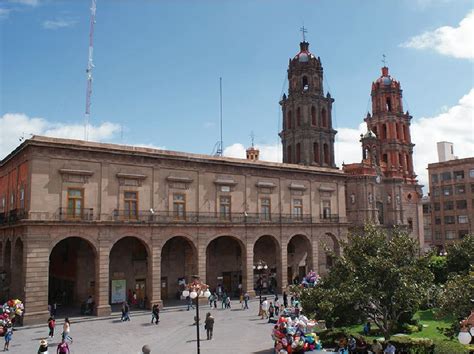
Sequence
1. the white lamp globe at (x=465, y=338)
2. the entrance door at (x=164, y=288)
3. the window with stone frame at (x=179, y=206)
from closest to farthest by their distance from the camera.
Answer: the white lamp globe at (x=465, y=338) → the window with stone frame at (x=179, y=206) → the entrance door at (x=164, y=288)

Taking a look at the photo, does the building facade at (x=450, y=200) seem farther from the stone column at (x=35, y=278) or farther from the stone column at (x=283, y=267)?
the stone column at (x=35, y=278)

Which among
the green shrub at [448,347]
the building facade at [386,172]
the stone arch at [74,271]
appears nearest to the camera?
the green shrub at [448,347]

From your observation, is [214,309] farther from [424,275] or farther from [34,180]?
[424,275]

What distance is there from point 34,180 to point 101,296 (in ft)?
30.3

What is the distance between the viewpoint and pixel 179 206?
37.3m

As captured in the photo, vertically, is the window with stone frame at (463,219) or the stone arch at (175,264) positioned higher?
the window with stone frame at (463,219)

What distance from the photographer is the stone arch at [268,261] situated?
42.5 metres

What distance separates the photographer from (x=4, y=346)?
24000mm

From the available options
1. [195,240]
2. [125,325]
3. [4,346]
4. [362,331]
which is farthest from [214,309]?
[4,346]

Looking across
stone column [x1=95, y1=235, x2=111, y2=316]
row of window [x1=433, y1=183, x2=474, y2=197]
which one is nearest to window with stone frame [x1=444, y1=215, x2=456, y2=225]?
row of window [x1=433, y1=183, x2=474, y2=197]

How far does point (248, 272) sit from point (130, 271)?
33.1 feet

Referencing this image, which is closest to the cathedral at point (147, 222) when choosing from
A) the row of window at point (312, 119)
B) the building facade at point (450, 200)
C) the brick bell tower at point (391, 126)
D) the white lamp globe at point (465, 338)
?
the row of window at point (312, 119)

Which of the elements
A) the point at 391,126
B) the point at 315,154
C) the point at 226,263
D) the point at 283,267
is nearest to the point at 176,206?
the point at 226,263

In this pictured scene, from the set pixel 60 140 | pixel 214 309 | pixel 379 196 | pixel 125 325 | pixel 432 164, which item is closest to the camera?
pixel 125 325
